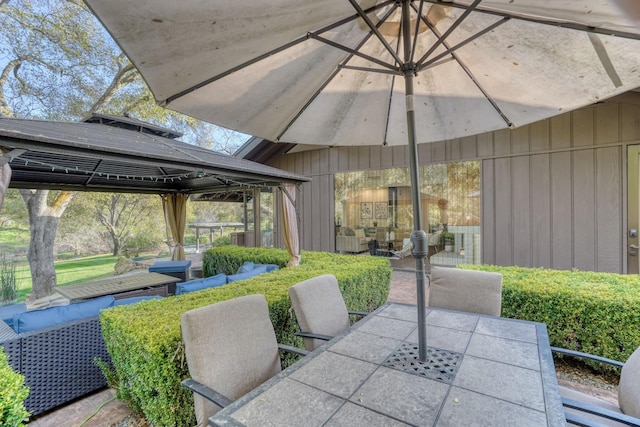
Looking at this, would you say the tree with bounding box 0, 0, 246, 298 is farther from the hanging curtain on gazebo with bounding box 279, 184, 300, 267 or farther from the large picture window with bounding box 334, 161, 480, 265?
the large picture window with bounding box 334, 161, 480, 265

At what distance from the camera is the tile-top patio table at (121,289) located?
498 centimetres

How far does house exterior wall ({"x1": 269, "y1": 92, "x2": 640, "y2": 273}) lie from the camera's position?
506 centimetres

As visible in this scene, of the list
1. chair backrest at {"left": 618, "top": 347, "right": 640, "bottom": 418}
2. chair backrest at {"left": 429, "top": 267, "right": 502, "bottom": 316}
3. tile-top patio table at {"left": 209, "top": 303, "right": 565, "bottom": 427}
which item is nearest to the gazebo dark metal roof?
tile-top patio table at {"left": 209, "top": 303, "right": 565, "bottom": 427}

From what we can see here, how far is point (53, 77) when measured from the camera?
8.03 m

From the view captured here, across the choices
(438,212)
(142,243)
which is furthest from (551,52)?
(142,243)

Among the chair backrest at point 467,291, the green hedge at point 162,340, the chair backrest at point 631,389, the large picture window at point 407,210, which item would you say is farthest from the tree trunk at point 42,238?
the chair backrest at point 631,389

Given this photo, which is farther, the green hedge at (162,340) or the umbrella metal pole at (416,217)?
the green hedge at (162,340)

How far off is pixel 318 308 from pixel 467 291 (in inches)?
53.6

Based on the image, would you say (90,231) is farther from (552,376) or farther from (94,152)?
(552,376)

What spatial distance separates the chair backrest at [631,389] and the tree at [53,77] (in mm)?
10486

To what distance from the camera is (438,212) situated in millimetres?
Answer: 6949

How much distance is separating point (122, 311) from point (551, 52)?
4.00 metres

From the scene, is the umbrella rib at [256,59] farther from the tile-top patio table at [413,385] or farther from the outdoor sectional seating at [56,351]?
the outdoor sectional seating at [56,351]

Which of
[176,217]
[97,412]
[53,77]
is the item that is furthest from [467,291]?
[53,77]
